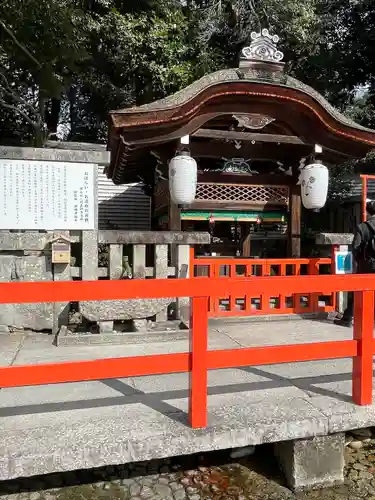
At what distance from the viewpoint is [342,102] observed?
1533cm

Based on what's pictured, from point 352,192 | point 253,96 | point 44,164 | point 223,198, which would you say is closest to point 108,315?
point 44,164

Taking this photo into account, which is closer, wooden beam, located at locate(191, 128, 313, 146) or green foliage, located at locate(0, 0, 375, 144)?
wooden beam, located at locate(191, 128, 313, 146)

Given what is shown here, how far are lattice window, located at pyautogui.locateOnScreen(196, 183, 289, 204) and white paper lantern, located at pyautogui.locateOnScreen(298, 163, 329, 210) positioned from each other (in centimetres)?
61

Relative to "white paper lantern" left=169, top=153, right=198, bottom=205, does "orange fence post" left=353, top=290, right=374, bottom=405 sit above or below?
below

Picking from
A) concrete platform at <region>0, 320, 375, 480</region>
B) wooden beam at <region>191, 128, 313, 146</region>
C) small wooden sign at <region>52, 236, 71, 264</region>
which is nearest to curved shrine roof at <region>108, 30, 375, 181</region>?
wooden beam at <region>191, 128, 313, 146</region>

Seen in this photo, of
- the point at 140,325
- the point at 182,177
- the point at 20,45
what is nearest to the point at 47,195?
the point at 140,325

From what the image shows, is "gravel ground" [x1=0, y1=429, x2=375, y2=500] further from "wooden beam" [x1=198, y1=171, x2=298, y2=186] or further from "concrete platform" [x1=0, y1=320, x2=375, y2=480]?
"wooden beam" [x1=198, y1=171, x2=298, y2=186]

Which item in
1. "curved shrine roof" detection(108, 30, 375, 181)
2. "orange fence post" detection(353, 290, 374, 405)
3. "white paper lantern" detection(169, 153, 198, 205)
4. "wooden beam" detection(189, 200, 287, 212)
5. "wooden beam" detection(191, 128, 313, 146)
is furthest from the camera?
"wooden beam" detection(189, 200, 287, 212)

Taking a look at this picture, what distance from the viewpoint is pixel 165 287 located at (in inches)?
106

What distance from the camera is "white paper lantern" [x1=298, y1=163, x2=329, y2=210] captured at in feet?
23.7

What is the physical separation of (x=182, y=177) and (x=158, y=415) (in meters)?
4.29

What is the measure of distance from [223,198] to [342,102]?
33.1 ft

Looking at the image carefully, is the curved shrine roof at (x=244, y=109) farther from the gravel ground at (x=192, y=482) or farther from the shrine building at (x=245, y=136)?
the gravel ground at (x=192, y=482)

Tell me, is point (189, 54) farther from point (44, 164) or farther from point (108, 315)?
point (108, 315)
